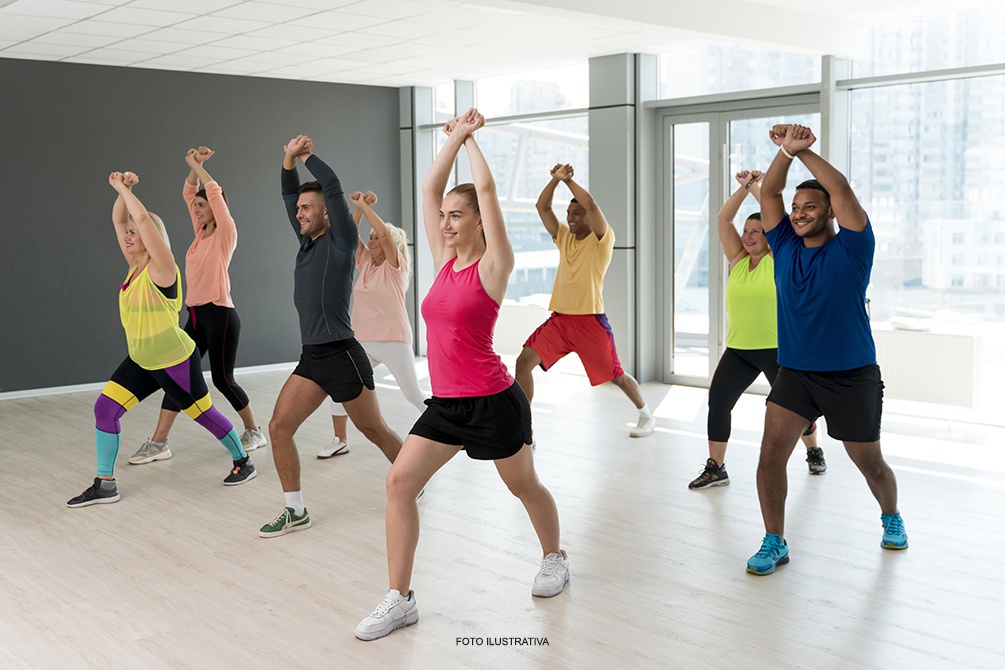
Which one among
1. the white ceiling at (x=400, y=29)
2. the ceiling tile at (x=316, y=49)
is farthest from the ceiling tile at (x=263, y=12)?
the ceiling tile at (x=316, y=49)

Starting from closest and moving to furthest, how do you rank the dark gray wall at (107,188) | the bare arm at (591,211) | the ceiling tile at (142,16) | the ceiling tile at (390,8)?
the bare arm at (591,211), the ceiling tile at (390,8), the ceiling tile at (142,16), the dark gray wall at (107,188)

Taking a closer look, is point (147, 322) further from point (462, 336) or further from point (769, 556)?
point (769, 556)

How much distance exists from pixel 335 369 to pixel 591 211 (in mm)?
2180

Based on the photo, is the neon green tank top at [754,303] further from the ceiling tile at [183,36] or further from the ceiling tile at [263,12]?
the ceiling tile at [183,36]

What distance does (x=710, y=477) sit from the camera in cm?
533

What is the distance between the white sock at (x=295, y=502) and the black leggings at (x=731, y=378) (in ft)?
6.72

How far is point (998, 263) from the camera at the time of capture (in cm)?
716

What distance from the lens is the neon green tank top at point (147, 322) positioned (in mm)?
5141

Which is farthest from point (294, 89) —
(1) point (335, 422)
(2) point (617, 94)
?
(1) point (335, 422)

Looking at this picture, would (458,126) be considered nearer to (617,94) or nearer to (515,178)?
(617,94)

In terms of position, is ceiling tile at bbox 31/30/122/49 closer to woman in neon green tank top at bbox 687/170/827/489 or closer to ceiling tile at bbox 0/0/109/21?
ceiling tile at bbox 0/0/109/21

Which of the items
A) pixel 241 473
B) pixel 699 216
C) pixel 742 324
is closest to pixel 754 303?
pixel 742 324

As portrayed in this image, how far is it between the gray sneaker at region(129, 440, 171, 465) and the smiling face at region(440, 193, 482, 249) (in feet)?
11.2

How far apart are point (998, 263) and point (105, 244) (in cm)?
705
